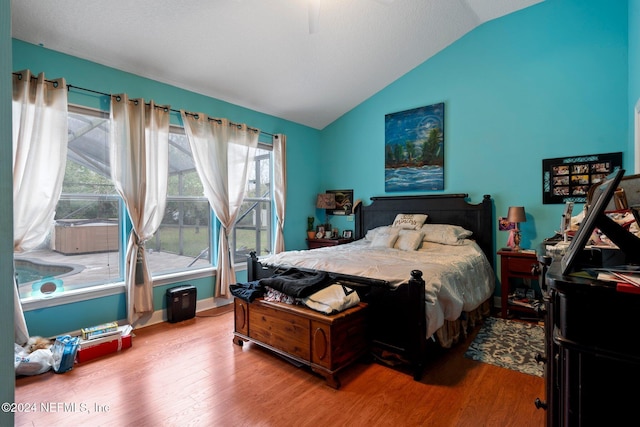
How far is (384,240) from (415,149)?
4.68 feet

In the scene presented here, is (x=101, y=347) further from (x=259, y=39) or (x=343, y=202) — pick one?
(x=343, y=202)

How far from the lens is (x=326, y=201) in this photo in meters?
4.96

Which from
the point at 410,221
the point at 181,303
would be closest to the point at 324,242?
the point at 410,221

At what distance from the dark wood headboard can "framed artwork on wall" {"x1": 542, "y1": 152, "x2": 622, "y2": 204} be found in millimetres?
601

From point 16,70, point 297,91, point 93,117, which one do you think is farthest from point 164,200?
point 297,91

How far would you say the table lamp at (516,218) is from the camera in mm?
3201

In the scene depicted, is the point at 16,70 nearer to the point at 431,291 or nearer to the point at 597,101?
the point at 431,291

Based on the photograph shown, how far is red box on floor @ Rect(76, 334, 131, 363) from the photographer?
241 centimetres

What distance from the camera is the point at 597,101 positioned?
3045 mm

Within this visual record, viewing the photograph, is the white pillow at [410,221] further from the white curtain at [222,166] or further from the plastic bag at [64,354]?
the plastic bag at [64,354]

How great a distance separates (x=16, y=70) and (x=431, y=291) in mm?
3685

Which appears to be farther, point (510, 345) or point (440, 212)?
point (440, 212)

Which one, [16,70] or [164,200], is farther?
[164,200]

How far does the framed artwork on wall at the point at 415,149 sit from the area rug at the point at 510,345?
184 cm
